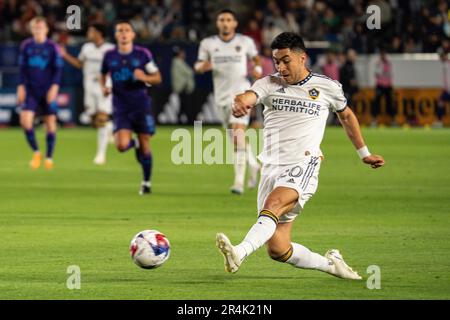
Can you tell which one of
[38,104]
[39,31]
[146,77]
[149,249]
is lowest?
[149,249]

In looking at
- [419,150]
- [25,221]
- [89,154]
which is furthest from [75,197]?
[419,150]

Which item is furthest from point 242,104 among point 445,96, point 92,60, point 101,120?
point 445,96

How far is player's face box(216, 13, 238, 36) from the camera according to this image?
1867cm

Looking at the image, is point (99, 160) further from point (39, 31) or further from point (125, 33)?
point (125, 33)

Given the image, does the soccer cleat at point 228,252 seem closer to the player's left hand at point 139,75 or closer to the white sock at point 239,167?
the player's left hand at point 139,75

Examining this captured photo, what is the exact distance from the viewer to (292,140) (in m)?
10.3

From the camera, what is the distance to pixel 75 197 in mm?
17438

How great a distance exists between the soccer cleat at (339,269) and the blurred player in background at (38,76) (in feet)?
42.5

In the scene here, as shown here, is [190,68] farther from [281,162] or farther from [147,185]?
[281,162]

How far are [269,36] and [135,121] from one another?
19.1 metres

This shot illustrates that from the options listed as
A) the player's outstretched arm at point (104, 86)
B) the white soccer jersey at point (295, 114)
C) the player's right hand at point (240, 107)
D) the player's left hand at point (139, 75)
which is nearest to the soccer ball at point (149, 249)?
the white soccer jersey at point (295, 114)

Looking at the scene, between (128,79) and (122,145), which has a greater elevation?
(128,79)

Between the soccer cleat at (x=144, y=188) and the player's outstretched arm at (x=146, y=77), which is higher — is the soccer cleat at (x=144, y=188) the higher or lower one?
the lower one

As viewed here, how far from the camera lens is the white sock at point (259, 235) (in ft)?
30.7
